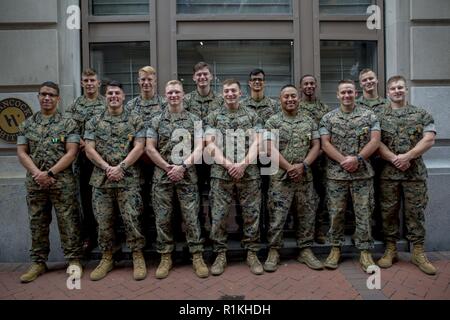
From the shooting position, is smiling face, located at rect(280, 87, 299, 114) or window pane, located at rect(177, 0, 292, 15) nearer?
smiling face, located at rect(280, 87, 299, 114)

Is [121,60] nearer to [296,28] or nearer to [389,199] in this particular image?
[296,28]

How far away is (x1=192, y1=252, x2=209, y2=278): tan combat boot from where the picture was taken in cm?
402

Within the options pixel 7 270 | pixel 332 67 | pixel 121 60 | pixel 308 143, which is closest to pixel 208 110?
pixel 308 143

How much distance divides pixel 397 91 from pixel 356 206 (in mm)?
1454

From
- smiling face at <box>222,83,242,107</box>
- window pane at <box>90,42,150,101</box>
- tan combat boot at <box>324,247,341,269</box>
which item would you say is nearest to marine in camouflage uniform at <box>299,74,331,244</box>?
tan combat boot at <box>324,247,341,269</box>

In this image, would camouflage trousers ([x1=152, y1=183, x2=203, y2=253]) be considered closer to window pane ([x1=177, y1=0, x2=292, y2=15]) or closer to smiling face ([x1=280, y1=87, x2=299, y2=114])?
smiling face ([x1=280, y1=87, x2=299, y2=114])

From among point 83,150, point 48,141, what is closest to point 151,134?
point 83,150

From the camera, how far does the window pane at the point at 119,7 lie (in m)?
5.51

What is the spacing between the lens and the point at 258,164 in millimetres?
4312

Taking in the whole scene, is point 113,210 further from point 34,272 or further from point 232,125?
point 232,125

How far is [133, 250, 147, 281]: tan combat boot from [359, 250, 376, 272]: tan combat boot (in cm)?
257

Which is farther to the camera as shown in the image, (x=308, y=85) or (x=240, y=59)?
(x=240, y=59)

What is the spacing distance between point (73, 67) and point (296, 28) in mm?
3394

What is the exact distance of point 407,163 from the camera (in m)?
4.05
